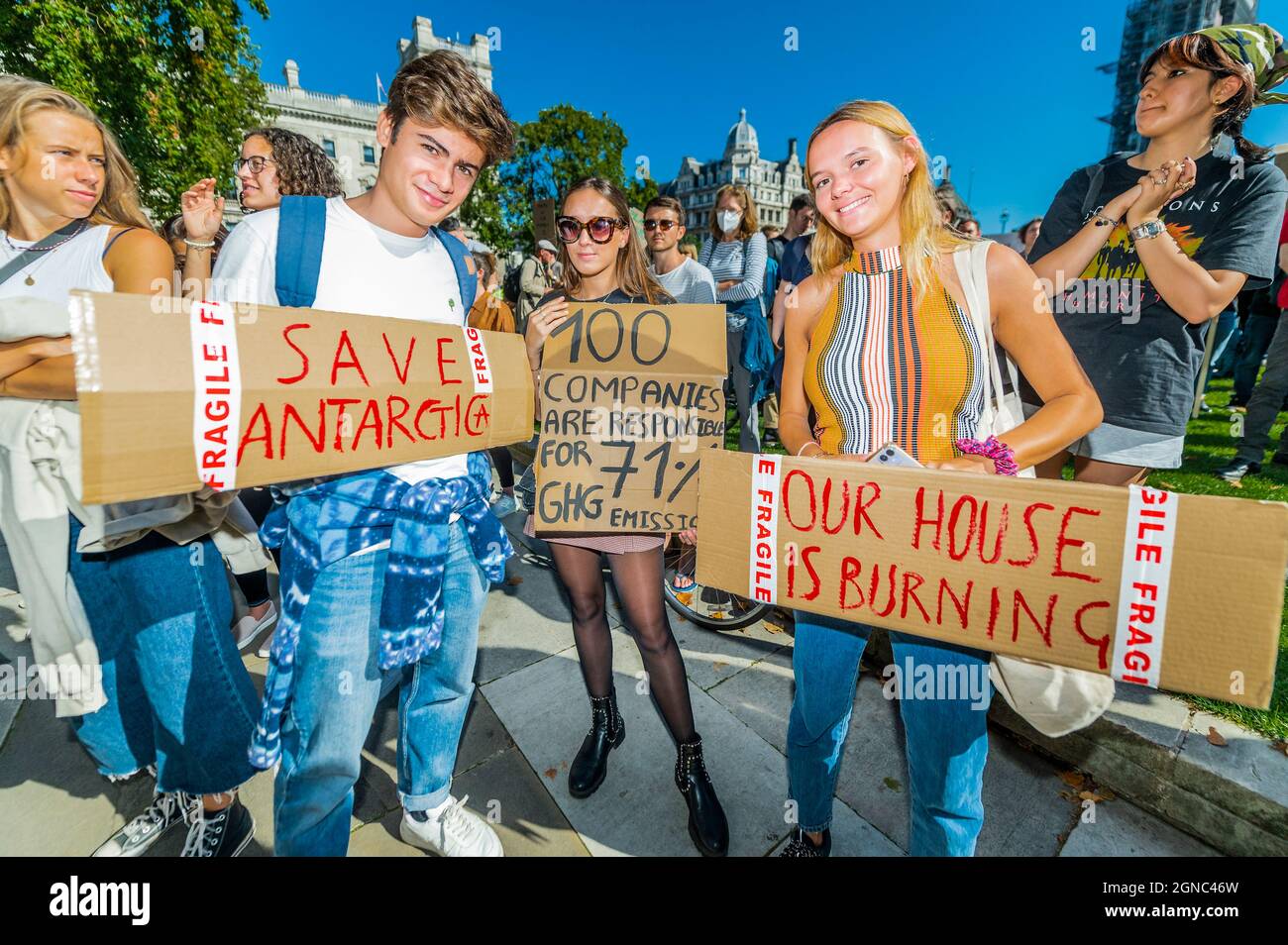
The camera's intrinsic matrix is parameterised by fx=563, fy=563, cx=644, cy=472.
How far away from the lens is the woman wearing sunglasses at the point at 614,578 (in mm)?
2211

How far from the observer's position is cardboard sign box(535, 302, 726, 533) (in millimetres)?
2025

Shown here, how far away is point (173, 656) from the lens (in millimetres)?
1969

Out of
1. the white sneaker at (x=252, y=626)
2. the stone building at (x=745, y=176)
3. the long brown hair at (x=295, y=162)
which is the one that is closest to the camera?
the long brown hair at (x=295, y=162)

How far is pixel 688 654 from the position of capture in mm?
3500

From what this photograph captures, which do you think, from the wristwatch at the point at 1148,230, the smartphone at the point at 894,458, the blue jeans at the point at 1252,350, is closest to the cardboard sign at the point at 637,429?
the smartphone at the point at 894,458

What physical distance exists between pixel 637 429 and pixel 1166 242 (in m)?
1.98

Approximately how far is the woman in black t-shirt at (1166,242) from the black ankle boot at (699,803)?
2.00 m

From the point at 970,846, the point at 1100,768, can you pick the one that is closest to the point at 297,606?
the point at 970,846

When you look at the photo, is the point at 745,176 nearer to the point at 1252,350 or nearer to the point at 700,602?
the point at 1252,350

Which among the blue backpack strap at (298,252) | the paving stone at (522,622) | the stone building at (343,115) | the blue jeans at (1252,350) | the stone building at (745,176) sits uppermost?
the stone building at (745,176)

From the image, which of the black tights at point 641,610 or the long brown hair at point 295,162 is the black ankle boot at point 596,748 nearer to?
the black tights at point 641,610
